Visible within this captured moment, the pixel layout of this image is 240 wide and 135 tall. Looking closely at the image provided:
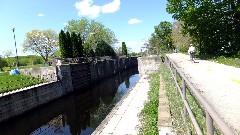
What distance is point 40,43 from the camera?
87.1m

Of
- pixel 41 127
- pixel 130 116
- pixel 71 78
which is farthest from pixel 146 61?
pixel 130 116

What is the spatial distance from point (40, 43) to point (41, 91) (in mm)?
65128

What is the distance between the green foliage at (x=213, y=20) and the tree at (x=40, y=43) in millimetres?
63871

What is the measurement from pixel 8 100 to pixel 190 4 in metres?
19.8

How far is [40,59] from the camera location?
84.9m

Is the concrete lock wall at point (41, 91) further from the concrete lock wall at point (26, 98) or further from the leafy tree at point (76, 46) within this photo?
the leafy tree at point (76, 46)

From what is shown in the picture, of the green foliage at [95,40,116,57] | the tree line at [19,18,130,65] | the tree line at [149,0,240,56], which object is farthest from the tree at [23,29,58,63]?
the tree line at [149,0,240,56]

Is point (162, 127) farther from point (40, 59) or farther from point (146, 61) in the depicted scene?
point (40, 59)

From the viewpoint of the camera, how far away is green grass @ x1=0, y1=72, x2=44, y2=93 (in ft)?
78.9

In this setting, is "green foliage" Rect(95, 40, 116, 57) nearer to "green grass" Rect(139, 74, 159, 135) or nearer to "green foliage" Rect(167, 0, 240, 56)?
"green foliage" Rect(167, 0, 240, 56)

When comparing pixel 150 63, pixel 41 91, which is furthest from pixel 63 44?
pixel 41 91

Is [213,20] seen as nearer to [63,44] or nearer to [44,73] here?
[44,73]

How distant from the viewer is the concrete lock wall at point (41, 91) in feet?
67.4

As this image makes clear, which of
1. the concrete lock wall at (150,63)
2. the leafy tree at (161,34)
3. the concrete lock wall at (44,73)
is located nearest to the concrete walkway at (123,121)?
the concrete lock wall at (44,73)
